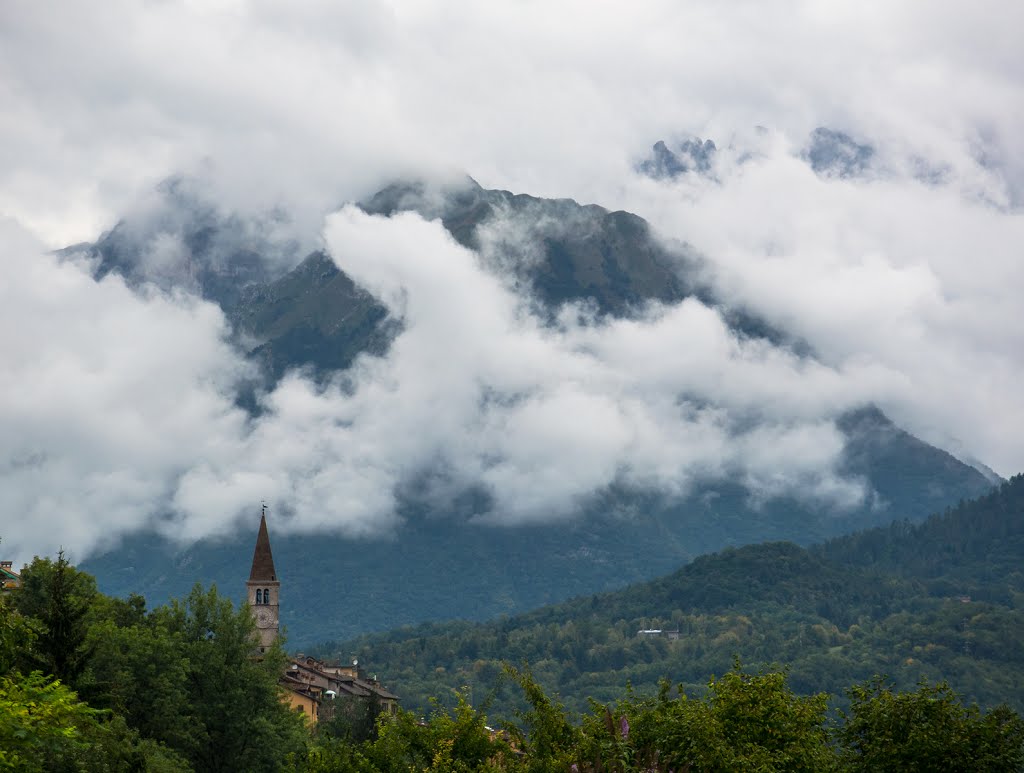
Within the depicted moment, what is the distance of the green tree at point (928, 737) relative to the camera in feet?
170

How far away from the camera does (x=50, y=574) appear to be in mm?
82625

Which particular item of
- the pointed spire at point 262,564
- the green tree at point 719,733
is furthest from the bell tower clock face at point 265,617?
the green tree at point 719,733

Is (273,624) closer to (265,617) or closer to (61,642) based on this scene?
(265,617)

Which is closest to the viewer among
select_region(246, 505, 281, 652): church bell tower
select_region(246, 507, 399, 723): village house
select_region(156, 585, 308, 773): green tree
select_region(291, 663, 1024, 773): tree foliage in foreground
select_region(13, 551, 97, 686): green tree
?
select_region(291, 663, 1024, 773): tree foliage in foreground

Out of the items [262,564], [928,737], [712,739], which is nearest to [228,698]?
[712,739]

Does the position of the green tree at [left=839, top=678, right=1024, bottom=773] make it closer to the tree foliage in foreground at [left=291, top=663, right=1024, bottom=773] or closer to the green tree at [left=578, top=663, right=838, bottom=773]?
the tree foliage in foreground at [left=291, top=663, right=1024, bottom=773]

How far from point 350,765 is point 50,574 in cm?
3890

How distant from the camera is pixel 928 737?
52219 mm

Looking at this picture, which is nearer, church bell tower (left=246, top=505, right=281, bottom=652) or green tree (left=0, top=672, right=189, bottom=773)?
green tree (left=0, top=672, right=189, bottom=773)

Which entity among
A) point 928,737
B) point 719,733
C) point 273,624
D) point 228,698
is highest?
point 273,624

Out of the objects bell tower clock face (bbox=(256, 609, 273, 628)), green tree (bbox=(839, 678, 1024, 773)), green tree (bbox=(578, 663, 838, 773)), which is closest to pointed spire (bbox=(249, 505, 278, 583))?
bell tower clock face (bbox=(256, 609, 273, 628))

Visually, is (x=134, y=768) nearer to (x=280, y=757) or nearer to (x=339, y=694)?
(x=280, y=757)

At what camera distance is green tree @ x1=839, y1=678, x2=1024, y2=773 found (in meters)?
51.8

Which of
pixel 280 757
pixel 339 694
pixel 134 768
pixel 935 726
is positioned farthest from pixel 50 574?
pixel 339 694
